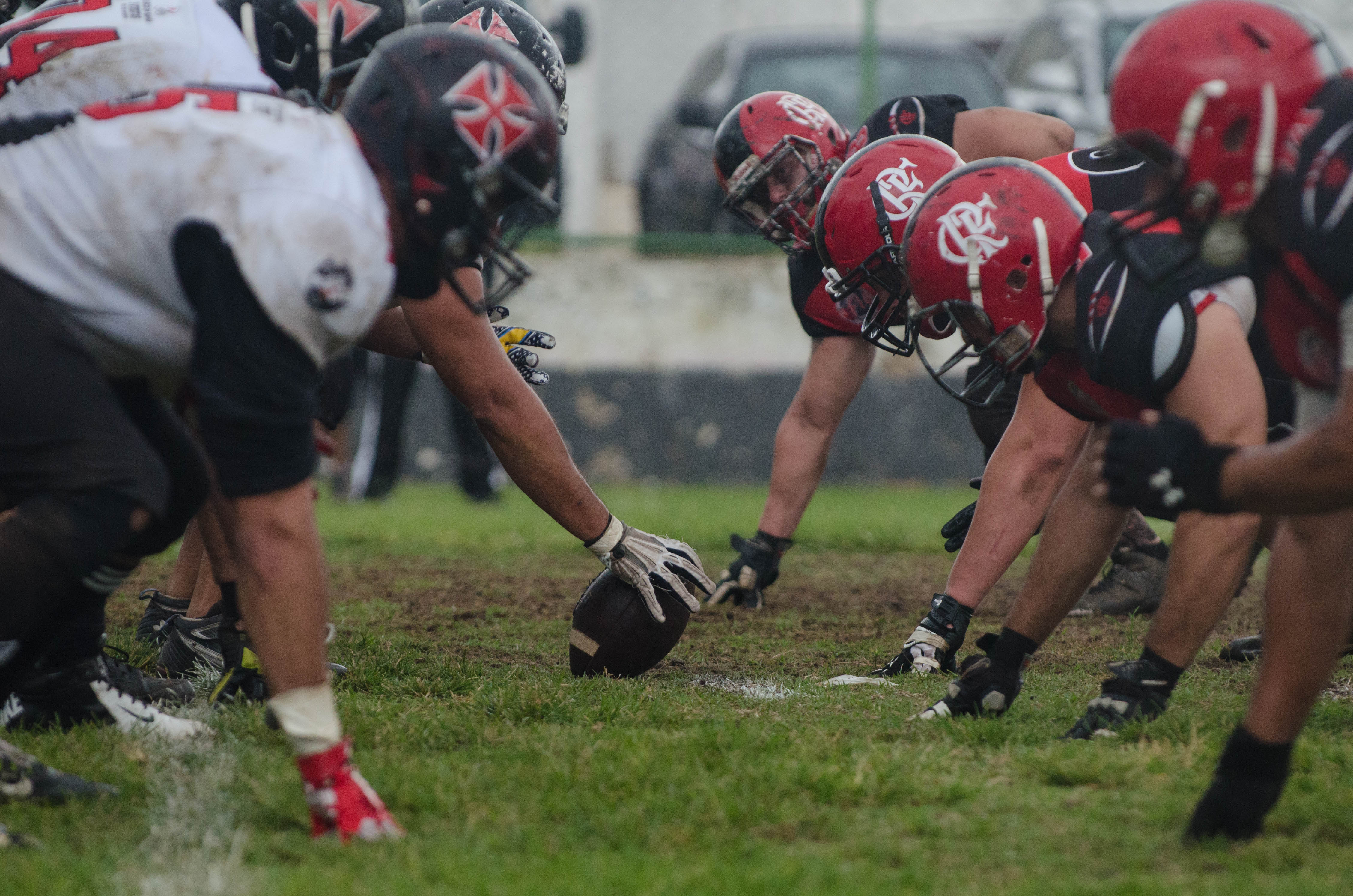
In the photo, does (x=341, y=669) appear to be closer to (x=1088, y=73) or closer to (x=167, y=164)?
(x=167, y=164)

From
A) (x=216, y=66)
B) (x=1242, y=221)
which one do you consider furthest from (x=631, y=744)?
(x=216, y=66)

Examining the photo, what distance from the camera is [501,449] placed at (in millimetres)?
3873

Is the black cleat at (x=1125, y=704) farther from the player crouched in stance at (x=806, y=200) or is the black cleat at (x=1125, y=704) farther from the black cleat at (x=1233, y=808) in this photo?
the player crouched in stance at (x=806, y=200)

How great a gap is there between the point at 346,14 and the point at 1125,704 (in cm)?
258

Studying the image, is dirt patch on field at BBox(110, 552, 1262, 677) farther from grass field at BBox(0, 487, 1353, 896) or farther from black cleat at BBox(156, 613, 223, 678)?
black cleat at BBox(156, 613, 223, 678)

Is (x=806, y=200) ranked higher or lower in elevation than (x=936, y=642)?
higher

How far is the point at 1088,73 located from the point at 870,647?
298 inches

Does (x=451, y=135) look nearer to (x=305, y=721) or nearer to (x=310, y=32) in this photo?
(x=305, y=721)

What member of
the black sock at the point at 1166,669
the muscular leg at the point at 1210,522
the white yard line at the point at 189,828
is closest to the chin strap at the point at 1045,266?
the muscular leg at the point at 1210,522

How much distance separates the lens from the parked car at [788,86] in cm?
1018

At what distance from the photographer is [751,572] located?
5.21 metres

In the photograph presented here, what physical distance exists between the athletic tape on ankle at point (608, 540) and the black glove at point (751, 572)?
52.8 inches

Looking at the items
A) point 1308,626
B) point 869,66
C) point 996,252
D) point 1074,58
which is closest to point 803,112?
point 996,252

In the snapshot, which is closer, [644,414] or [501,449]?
[501,449]
